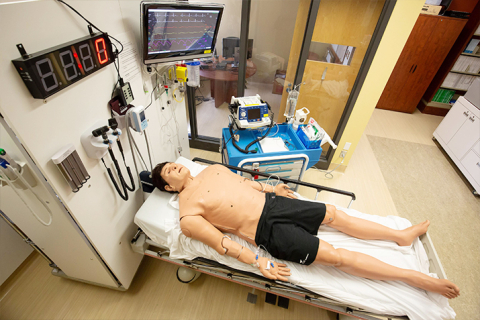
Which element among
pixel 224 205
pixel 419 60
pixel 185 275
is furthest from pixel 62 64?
pixel 419 60

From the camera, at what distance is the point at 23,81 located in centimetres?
84

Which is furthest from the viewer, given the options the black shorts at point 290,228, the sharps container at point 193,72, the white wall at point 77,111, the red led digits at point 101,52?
the sharps container at point 193,72

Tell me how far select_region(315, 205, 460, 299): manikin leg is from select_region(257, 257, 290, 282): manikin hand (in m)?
0.22

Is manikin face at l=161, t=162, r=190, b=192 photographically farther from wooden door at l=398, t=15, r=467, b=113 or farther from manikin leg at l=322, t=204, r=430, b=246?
wooden door at l=398, t=15, r=467, b=113

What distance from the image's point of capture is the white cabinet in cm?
295

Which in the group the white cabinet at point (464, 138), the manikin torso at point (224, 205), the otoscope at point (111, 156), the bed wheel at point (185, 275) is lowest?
the bed wheel at point (185, 275)

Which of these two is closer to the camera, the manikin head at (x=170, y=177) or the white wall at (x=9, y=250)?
the manikin head at (x=170, y=177)

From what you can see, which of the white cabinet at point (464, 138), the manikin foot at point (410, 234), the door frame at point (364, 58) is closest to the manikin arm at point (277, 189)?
the manikin foot at point (410, 234)

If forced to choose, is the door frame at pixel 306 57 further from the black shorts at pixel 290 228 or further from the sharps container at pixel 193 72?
the black shorts at pixel 290 228

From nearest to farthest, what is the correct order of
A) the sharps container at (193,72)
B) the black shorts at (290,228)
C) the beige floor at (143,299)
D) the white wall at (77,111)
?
the white wall at (77,111) < the black shorts at (290,228) < the beige floor at (143,299) < the sharps container at (193,72)

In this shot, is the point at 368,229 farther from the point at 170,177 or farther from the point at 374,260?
the point at 170,177

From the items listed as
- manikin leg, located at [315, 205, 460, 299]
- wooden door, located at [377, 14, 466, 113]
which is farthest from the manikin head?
wooden door, located at [377, 14, 466, 113]

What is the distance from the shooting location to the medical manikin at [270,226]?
1.40 meters

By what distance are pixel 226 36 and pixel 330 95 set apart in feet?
4.57
